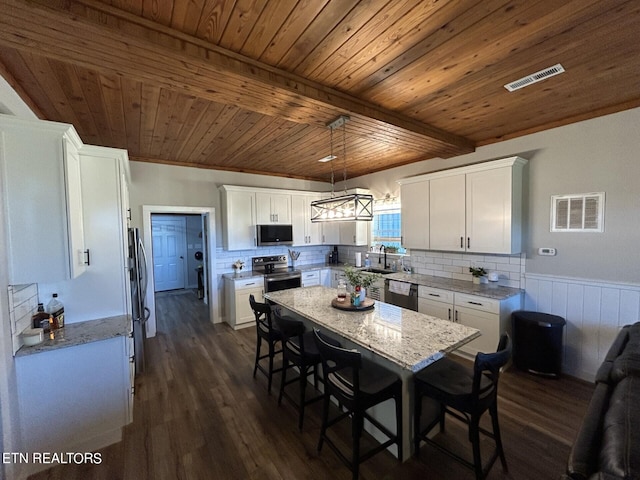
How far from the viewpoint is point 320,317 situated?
236cm

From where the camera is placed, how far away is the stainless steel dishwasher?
3865 mm

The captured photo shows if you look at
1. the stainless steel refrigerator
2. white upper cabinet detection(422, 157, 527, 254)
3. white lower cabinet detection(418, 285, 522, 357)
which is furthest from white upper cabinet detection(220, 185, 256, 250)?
white lower cabinet detection(418, 285, 522, 357)

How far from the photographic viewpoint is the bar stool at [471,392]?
161 cm

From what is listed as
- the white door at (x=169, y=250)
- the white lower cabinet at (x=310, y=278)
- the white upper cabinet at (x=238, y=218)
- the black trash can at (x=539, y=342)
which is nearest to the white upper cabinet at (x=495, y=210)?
the black trash can at (x=539, y=342)

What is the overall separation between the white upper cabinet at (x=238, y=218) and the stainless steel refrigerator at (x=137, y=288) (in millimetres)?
1608

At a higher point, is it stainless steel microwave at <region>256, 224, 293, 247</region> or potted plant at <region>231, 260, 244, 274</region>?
stainless steel microwave at <region>256, 224, 293, 247</region>

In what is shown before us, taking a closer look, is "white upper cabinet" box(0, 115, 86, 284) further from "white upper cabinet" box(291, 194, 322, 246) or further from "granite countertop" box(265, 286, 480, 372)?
"white upper cabinet" box(291, 194, 322, 246)

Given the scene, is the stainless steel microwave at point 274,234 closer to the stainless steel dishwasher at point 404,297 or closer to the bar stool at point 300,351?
the stainless steel dishwasher at point 404,297

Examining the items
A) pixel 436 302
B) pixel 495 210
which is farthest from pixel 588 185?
pixel 436 302

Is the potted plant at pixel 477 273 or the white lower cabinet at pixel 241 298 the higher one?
the potted plant at pixel 477 273

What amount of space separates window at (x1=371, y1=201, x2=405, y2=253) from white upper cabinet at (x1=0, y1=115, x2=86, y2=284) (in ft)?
14.2

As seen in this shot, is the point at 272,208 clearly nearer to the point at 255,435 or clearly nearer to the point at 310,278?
the point at 310,278

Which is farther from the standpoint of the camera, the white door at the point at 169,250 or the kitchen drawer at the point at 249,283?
the white door at the point at 169,250

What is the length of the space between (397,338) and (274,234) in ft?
11.7
